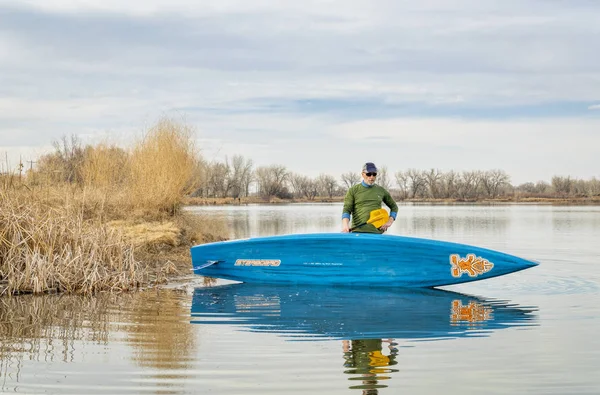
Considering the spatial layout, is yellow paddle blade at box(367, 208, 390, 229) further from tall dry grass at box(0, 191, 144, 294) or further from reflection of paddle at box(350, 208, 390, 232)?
tall dry grass at box(0, 191, 144, 294)

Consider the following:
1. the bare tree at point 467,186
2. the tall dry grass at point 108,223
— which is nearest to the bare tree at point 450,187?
the bare tree at point 467,186

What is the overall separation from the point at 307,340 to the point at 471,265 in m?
3.53

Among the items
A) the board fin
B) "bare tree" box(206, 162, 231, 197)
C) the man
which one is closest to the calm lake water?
the board fin

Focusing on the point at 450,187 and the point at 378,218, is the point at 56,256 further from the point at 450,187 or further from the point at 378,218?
the point at 450,187

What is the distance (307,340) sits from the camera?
18.0ft

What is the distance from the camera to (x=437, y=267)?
8.44m

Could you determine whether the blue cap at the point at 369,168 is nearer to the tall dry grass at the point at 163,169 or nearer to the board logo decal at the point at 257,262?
the board logo decal at the point at 257,262

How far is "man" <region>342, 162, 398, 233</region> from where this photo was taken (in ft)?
27.6

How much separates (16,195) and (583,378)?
6861mm

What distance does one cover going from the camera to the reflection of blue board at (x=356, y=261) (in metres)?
8.40

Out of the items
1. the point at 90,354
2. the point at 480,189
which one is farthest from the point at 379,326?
the point at 480,189

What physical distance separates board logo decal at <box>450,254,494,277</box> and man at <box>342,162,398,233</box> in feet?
2.94

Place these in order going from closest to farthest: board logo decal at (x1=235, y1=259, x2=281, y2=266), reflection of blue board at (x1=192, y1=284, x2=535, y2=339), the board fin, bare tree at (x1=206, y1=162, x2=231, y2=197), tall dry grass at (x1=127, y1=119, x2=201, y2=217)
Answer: reflection of blue board at (x1=192, y1=284, x2=535, y2=339) < board logo decal at (x1=235, y1=259, x2=281, y2=266) < the board fin < tall dry grass at (x1=127, y1=119, x2=201, y2=217) < bare tree at (x1=206, y1=162, x2=231, y2=197)

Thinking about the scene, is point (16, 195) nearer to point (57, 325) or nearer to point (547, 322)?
point (57, 325)
